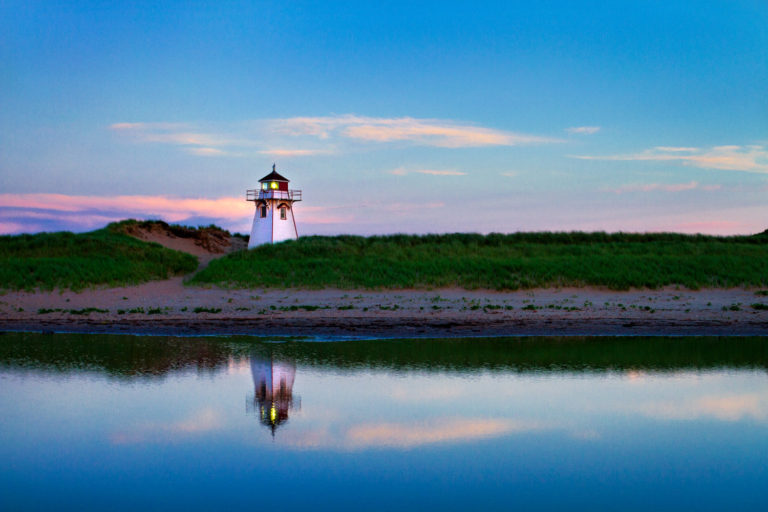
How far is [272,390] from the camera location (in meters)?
11.5

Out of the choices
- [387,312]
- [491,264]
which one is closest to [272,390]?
[387,312]

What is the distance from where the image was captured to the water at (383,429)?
7.41 m

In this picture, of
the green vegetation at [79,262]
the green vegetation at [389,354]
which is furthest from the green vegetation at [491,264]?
the green vegetation at [389,354]

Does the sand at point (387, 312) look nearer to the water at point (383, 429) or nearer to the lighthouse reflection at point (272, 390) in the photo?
the water at point (383, 429)

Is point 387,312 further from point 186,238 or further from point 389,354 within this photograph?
point 186,238

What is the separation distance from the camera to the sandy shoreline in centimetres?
1862

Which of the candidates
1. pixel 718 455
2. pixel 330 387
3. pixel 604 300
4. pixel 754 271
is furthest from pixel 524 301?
pixel 718 455

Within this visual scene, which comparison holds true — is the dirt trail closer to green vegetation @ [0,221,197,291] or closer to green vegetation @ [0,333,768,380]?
green vegetation @ [0,221,197,291]

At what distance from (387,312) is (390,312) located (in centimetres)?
9

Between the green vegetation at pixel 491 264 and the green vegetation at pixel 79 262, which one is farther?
the green vegetation at pixel 491 264

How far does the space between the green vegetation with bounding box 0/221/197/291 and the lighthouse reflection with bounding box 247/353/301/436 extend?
14.6 metres

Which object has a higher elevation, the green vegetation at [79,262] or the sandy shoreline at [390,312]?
the green vegetation at [79,262]

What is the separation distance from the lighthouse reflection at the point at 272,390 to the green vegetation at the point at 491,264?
12.4 metres

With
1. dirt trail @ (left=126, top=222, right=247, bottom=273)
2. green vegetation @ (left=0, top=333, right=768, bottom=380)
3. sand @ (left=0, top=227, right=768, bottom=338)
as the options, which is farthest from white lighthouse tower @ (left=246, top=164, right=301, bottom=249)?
green vegetation @ (left=0, top=333, right=768, bottom=380)
